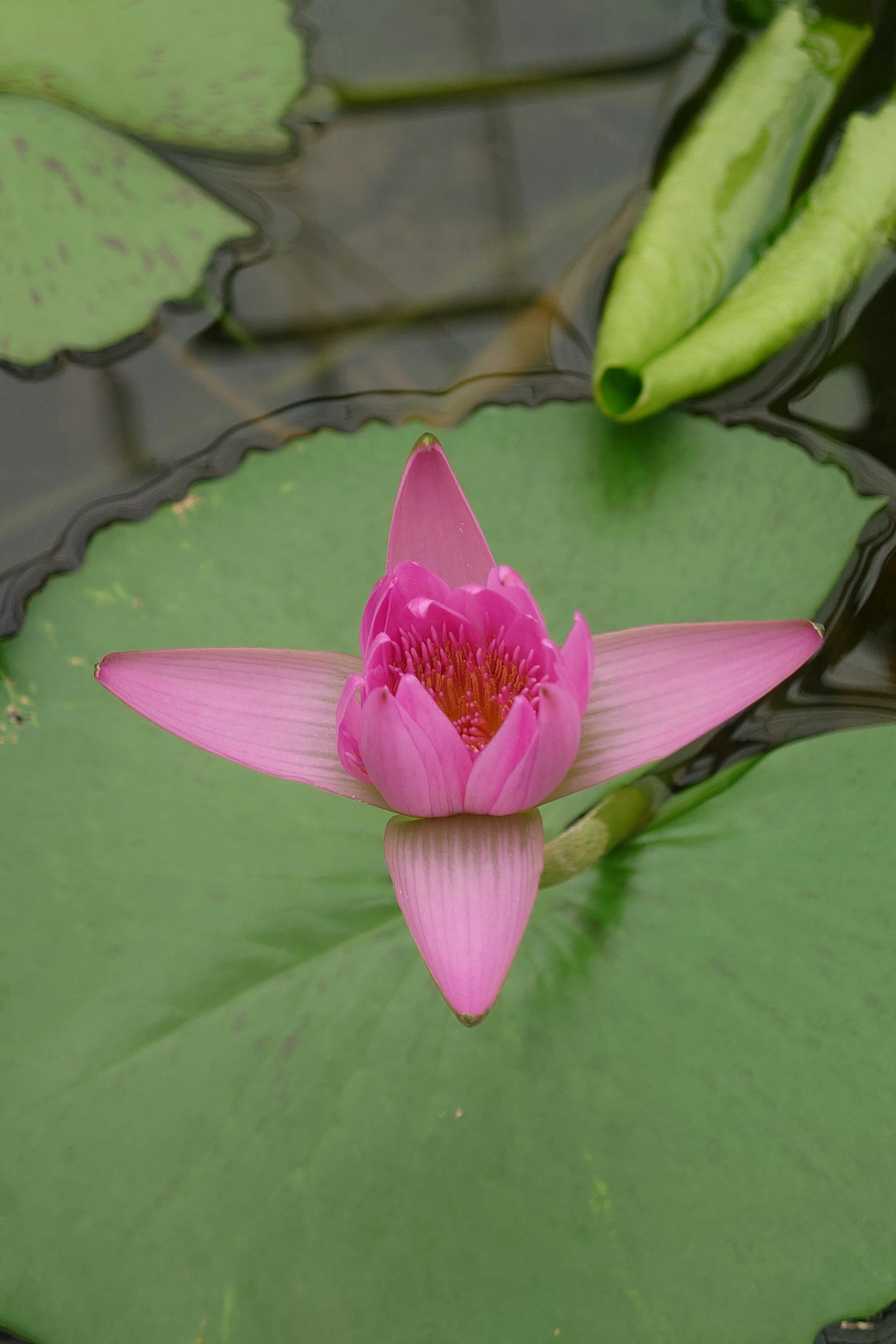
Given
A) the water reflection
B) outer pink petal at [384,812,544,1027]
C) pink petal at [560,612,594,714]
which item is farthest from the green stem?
the water reflection

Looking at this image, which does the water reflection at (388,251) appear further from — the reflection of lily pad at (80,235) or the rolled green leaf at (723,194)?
the rolled green leaf at (723,194)

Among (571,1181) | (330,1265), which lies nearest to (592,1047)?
(571,1181)

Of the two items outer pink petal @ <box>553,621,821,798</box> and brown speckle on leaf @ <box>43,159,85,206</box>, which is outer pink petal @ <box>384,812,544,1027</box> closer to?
outer pink petal @ <box>553,621,821,798</box>

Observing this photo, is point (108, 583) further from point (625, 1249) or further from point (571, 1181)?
point (625, 1249)

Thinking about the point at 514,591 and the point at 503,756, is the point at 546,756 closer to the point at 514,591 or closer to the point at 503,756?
the point at 503,756

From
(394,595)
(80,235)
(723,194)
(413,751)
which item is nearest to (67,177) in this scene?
(80,235)

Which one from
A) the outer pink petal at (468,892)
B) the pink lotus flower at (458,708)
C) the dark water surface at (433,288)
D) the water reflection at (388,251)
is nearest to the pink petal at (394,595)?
the pink lotus flower at (458,708)
